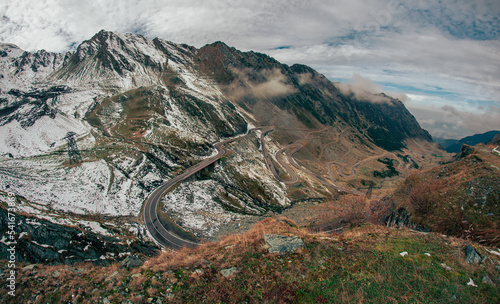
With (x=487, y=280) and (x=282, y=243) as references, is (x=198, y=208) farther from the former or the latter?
(x=487, y=280)

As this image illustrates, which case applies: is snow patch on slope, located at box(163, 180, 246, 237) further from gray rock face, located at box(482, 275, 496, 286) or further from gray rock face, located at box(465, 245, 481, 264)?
gray rock face, located at box(482, 275, 496, 286)

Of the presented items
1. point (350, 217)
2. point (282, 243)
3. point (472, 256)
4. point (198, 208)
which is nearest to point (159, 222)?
point (198, 208)

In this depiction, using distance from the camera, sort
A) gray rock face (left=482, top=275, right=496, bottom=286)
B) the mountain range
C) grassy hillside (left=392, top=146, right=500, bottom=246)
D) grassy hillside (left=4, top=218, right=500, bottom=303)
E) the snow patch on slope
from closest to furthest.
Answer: grassy hillside (left=4, top=218, right=500, bottom=303)
gray rock face (left=482, top=275, right=496, bottom=286)
grassy hillside (left=392, top=146, right=500, bottom=246)
the snow patch on slope
the mountain range

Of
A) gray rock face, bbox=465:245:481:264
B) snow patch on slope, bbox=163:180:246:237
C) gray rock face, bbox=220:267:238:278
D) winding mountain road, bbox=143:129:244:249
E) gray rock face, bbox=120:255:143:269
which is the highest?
gray rock face, bbox=465:245:481:264

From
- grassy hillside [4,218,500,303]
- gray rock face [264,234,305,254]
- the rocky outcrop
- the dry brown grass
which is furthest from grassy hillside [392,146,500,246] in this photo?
A: the rocky outcrop

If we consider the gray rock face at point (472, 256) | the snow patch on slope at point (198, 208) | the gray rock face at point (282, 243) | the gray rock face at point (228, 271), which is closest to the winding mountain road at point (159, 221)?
the snow patch on slope at point (198, 208)

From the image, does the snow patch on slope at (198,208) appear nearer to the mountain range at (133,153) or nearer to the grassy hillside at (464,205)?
the mountain range at (133,153)

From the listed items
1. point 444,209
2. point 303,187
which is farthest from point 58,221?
point 303,187
